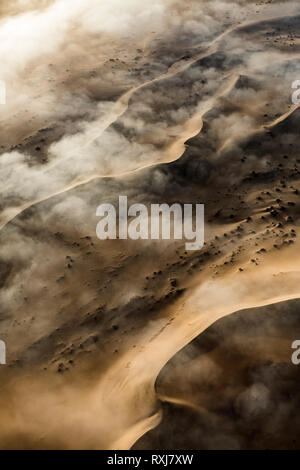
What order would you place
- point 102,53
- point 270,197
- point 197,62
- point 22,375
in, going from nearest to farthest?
point 22,375
point 270,197
point 197,62
point 102,53

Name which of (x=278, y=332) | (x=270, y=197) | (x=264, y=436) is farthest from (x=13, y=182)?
(x=264, y=436)

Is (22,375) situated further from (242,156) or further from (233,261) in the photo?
(242,156)
